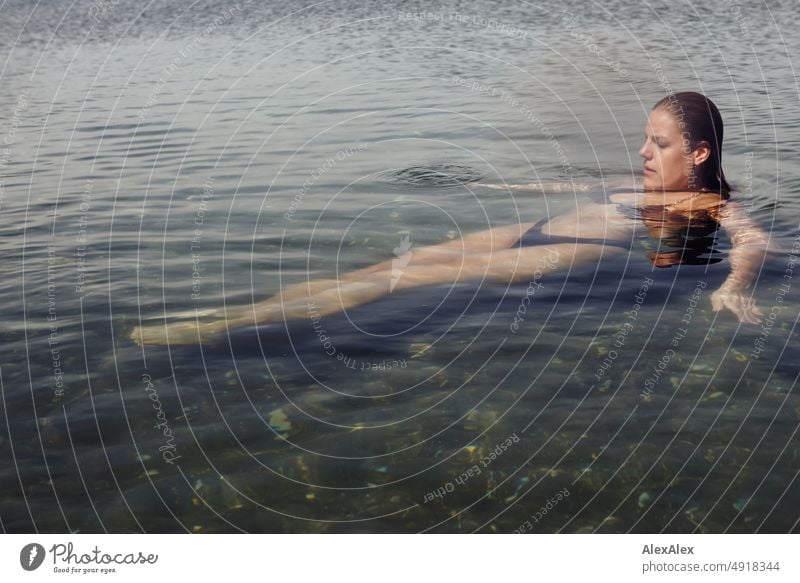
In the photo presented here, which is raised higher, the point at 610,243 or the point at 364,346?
the point at 364,346

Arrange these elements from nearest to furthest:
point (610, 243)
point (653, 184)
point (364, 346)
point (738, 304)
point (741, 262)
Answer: point (364, 346) → point (738, 304) → point (741, 262) → point (610, 243) → point (653, 184)

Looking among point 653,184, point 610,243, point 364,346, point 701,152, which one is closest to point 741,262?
point 610,243

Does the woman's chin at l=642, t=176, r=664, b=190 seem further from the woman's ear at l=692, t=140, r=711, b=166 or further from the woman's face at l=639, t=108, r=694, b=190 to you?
the woman's ear at l=692, t=140, r=711, b=166

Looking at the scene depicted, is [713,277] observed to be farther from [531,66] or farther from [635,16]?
[635,16]

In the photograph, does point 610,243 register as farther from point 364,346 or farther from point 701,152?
point 364,346

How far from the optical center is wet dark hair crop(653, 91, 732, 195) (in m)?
10.0

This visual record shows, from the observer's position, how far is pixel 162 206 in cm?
1170

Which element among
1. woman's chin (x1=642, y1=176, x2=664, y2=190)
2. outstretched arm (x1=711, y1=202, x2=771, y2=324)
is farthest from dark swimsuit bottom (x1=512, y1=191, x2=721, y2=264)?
woman's chin (x1=642, y1=176, x2=664, y2=190)

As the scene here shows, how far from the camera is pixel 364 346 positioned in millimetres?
7480

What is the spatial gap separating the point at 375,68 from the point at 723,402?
55.1ft

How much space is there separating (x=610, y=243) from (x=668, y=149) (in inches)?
54.9

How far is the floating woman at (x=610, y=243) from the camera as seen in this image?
8.12 meters

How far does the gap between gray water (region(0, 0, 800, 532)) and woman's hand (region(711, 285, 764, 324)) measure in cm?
15
